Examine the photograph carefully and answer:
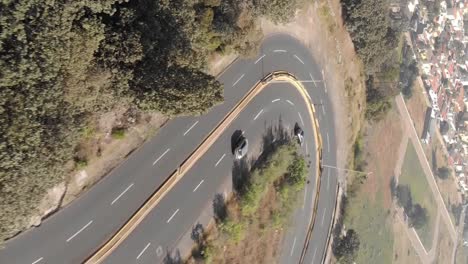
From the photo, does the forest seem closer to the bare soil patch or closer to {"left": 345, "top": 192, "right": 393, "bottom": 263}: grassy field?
{"left": 345, "top": 192, "right": 393, "bottom": 263}: grassy field

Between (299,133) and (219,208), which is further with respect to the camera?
(299,133)

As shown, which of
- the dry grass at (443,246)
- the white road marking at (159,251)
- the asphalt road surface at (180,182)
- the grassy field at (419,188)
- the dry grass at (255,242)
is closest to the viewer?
the asphalt road surface at (180,182)

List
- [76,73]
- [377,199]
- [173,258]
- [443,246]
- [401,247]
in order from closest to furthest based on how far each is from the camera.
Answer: [76,73] < [173,258] < [377,199] < [401,247] < [443,246]

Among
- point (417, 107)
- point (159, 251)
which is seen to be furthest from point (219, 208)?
point (417, 107)

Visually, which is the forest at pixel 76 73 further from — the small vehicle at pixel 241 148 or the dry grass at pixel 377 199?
the dry grass at pixel 377 199

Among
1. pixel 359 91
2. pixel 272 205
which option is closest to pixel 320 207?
pixel 272 205

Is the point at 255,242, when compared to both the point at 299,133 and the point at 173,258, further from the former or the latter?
the point at 299,133

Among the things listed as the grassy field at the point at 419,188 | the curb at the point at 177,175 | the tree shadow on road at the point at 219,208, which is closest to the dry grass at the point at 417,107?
the grassy field at the point at 419,188
